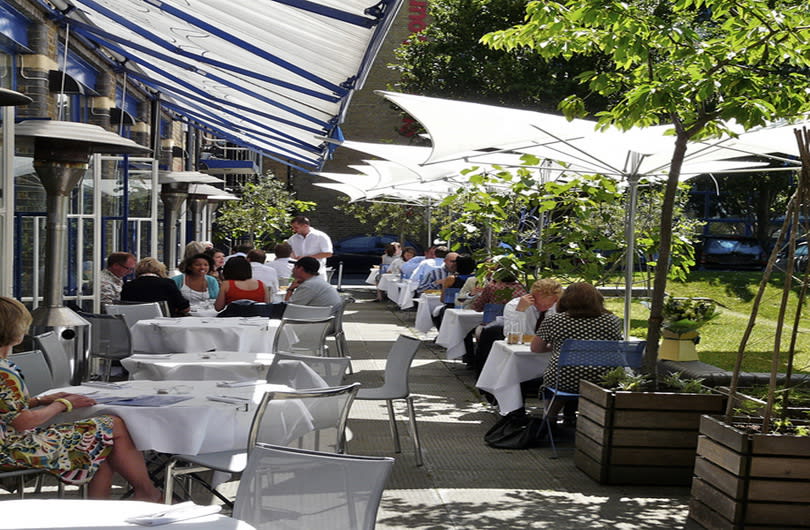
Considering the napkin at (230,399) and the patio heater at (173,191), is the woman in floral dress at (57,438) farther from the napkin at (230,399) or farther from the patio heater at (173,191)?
the patio heater at (173,191)

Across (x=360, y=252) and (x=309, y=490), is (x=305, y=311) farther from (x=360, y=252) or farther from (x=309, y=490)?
(x=360, y=252)

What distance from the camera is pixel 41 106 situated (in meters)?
10.4

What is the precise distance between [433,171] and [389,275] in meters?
7.81

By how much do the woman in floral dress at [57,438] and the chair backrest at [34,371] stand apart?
84 cm

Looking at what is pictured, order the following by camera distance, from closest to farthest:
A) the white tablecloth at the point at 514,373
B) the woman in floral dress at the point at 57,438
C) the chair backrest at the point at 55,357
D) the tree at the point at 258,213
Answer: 1. the woman in floral dress at the point at 57,438
2. the chair backrest at the point at 55,357
3. the white tablecloth at the point at 514,373
4. the tree at the point at 258,213

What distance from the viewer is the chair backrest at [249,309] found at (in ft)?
33.1

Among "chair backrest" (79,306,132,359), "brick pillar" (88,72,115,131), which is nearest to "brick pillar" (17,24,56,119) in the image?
"chair backrest" (79,306,132,359)

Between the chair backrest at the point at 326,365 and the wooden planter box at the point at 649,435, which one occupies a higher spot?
the chair backrest at the point at 326,365

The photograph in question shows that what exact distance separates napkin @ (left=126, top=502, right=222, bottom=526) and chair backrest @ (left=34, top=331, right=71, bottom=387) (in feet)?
11.7

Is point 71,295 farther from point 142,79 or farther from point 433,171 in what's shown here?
point 433,171

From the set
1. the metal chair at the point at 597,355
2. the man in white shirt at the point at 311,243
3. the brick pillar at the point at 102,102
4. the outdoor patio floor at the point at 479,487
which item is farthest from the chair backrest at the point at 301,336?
the man in white shirt at the point at 311,243

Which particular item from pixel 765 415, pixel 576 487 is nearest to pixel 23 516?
pixel 765 415

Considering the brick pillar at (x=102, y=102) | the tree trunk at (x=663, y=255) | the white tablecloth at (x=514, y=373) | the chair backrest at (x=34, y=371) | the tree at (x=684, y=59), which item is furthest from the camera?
the brick pillar at (x=102, y=102)

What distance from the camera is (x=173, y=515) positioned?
3.14 metres
